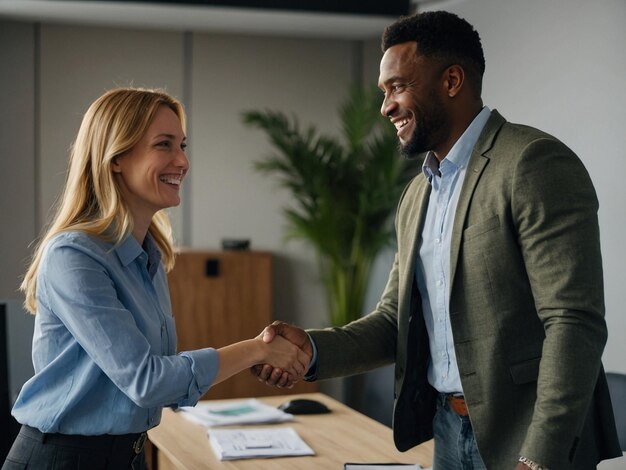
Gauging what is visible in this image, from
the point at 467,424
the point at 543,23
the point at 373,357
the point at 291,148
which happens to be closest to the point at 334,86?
the point at 291,148

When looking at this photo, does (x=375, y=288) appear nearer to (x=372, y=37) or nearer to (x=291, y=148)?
(x=291, y=148)

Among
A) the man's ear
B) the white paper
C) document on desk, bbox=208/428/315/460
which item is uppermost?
the man's ear

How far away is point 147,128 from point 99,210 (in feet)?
0.83

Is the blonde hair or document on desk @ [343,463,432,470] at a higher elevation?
the blonde hair

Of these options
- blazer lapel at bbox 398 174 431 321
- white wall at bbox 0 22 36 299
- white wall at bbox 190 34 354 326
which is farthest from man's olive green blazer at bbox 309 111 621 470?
white wall at bbox 0 22 36 299

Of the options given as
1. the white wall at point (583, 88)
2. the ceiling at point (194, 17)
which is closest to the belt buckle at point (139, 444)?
the white wall at point (583, 88)

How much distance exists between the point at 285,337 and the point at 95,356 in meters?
0.70

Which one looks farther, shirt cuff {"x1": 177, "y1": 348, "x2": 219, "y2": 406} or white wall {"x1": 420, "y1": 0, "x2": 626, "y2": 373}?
white wall {"x1": 420, "y1": 0, "x2": 626, "y2": 373}

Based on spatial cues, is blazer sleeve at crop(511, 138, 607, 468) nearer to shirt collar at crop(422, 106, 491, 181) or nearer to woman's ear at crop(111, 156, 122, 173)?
shirt collar at crop(422, 106, 491, 181)

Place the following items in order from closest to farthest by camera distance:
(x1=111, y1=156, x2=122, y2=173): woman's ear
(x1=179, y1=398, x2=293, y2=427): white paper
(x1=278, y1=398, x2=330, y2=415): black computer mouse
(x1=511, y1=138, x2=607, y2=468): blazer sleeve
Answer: (x1=511, y1=138, x2=607, y2=468): blazer sleeve < (x1=111, y1=156, x2=122, y2=173): woman's ear < (x1=179, y1=398, x2=293, y2=427): white paper < (x1=278, y1=398, x2=330, y2=415): black computer mouse

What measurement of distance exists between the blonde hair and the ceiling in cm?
294

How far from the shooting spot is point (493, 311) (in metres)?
1.87

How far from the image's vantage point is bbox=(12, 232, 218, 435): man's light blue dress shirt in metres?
1.96

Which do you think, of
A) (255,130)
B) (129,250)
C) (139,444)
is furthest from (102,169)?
(255,130)
